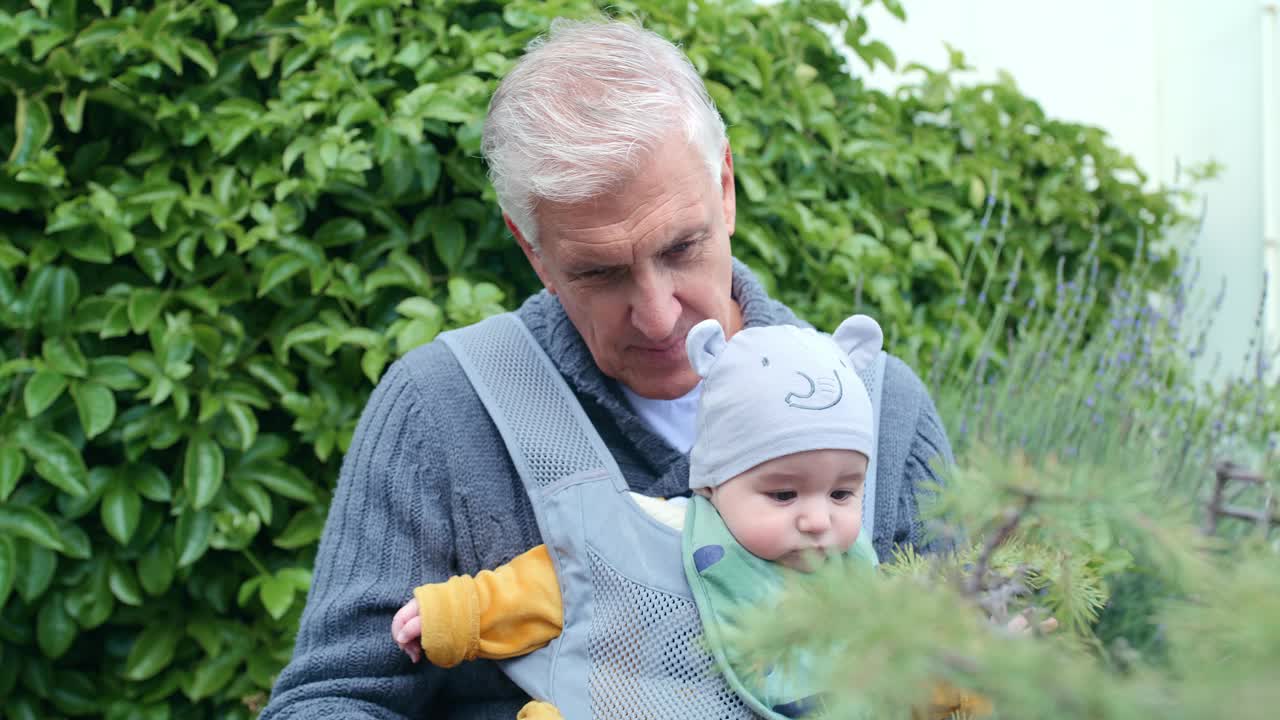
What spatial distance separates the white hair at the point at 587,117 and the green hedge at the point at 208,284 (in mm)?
708

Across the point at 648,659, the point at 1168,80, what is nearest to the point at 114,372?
the point at 648,659

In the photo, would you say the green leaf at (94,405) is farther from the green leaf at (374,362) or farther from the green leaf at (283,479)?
the green leaf at (374,362)

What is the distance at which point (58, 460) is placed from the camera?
233cm

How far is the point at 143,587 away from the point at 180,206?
34.6 inches

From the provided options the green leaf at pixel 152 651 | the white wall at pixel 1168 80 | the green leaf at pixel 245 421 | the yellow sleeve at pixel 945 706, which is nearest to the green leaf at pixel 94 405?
the green leaf at pixel 245 421

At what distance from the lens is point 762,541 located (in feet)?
4.56

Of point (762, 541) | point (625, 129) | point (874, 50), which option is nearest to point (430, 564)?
point (762, 541)

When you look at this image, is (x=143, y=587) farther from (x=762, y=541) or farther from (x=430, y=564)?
(x=762, y=541)

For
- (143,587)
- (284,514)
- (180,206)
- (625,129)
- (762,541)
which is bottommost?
(143,587)

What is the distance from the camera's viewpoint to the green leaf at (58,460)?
231cm

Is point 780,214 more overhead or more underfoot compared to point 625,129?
more underfoot

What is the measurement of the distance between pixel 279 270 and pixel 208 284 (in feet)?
0.93

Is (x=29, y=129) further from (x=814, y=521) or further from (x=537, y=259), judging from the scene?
(x=814, y=521)

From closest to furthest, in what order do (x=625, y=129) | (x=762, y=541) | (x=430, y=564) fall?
(x=762, y=541)
(x=625, y=129)
(x=430, y=564)
